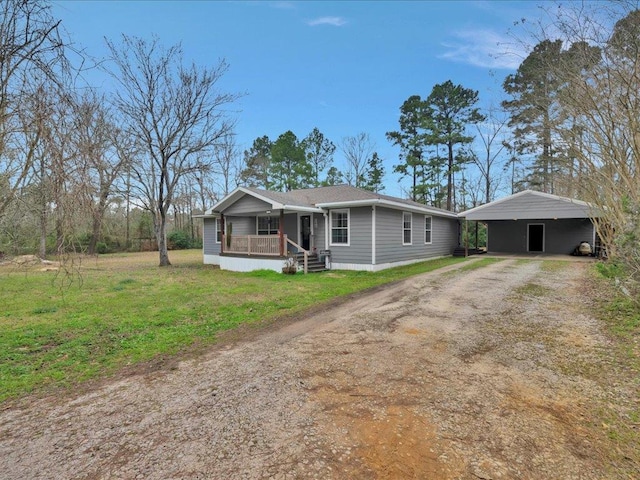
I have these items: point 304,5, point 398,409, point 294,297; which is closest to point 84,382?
point 398,409

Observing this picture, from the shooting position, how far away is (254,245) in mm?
14539

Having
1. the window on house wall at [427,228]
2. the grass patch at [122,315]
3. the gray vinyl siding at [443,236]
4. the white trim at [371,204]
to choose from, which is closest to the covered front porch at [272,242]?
the white trim at [371,204]

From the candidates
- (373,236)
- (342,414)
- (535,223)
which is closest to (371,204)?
(373,236)

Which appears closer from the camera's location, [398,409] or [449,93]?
[398,409]

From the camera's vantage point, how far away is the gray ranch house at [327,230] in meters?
13.2

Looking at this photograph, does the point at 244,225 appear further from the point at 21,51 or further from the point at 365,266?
the point at 21,51

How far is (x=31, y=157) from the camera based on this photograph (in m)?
3.22

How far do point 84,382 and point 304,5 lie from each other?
1330cm

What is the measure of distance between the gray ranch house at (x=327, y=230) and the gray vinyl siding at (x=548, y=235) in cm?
656

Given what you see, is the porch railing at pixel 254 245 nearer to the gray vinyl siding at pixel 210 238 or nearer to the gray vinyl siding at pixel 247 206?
the gray vinyl siding at pixel 247 206

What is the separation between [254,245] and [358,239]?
4.65 m

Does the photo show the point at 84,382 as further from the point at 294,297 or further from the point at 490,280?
the point at 490,280

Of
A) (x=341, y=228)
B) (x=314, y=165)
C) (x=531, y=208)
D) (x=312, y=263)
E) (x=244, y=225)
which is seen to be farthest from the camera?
(x=314, y=165)

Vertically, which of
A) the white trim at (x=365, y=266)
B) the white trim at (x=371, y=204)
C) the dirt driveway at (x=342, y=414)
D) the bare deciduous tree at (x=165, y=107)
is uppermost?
the bare deciduous tree at (x=165, y=107)
